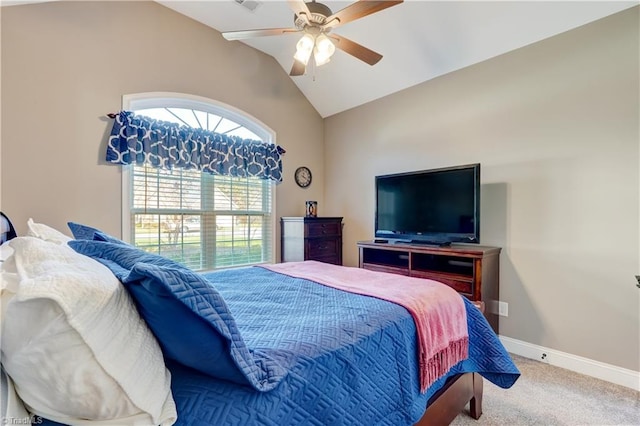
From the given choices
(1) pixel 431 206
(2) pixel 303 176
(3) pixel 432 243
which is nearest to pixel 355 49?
(1) pixel 431 206

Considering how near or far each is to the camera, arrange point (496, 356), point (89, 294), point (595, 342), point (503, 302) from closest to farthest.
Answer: point (89, 294) → point (496, 356) → point (595, 342) → point (503, 302)

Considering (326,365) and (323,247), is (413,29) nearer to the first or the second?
(323,247)

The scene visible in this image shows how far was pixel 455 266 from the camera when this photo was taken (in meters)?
2.83

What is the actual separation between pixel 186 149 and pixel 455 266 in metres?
2.94

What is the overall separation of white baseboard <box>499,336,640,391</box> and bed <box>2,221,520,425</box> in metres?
1.67

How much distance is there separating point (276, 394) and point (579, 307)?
268cm

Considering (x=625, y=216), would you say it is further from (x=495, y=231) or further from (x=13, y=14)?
(x=13, y=14)

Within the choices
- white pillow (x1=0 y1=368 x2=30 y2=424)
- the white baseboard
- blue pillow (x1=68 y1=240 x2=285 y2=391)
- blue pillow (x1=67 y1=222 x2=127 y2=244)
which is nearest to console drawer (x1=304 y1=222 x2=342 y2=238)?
the white baseboard

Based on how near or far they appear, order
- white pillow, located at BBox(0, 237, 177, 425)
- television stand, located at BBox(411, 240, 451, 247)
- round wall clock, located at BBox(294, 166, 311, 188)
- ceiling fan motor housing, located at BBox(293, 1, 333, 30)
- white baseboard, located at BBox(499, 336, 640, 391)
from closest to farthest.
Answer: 1. white pillow, located at BBox(0, 237, 177, 425)
2. ceiling fan motor housing, located at BBox(293, 1, 333, 30)
3. white baseboard, located at BBox(499, 336, 640, 391)
4. television stand, located at BBox(411, 240, 451, 247)
5. round wall clock, located at BBox(294, 166, 311, 188)

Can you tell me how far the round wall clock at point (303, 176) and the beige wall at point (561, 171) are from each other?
170 centimetres

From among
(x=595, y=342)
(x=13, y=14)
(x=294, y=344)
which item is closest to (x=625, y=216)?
(x=595, y=342)

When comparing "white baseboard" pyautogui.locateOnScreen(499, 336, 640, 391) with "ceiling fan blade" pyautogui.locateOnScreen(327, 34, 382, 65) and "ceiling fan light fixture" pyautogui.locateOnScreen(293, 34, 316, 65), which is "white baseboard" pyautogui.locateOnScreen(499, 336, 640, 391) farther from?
"ceiling fan light fixture" pyautogui.locateOnScreen(293, 34, 316, 65)

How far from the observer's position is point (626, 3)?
2131 mm

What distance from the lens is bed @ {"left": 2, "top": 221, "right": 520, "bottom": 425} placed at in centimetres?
60
